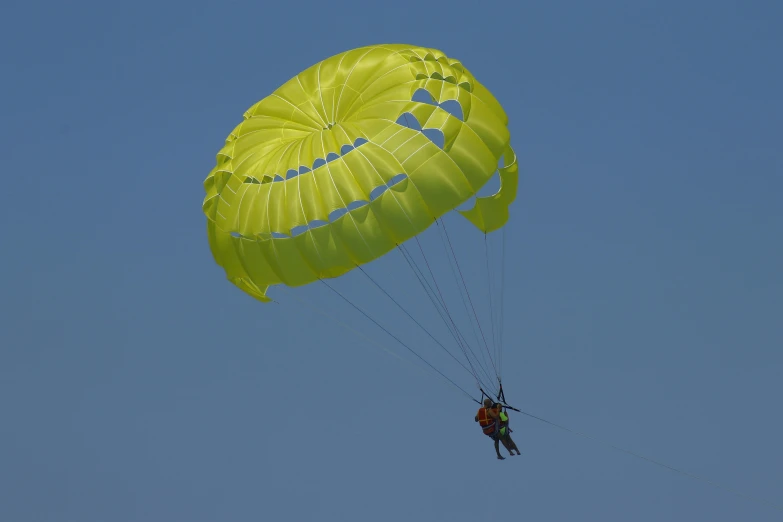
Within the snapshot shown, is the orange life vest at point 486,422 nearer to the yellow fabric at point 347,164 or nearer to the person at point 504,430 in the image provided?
the person at point 504,430

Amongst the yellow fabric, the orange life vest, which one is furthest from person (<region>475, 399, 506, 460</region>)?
the yellow fabric

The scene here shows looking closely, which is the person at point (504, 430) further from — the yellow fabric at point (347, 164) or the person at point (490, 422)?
the yellow fabric at point (347, 164)

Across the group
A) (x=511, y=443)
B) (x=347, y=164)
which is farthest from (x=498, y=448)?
(x=347, y=164)

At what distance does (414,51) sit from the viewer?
36.5 meters

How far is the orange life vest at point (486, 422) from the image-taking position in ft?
118

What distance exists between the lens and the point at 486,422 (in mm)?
35906

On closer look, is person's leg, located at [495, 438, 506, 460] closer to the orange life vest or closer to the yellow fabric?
the orange life vest

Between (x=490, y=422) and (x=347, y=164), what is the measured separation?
5671mm

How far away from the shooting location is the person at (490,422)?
35812mm

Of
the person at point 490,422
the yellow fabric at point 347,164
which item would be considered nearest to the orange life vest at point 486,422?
the person at point 490,422

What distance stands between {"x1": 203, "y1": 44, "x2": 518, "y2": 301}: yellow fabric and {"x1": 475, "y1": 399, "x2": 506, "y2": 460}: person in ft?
12.1

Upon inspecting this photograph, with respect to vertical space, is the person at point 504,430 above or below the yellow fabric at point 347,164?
below

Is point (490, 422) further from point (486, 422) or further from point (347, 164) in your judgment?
point (347, 164)

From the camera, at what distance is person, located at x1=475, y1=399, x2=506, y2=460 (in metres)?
35.8
